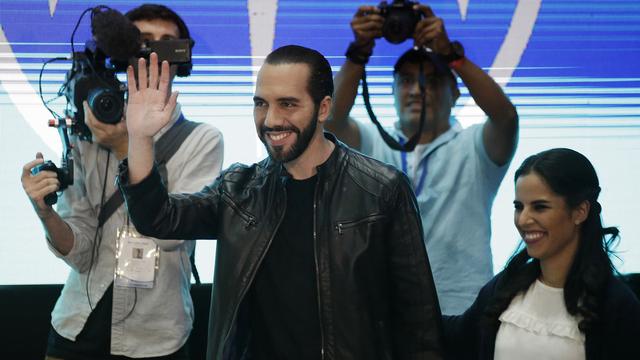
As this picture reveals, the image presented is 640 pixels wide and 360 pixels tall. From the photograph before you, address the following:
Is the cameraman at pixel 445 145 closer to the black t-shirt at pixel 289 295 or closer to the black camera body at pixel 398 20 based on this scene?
the black camera body at pixel 398 20

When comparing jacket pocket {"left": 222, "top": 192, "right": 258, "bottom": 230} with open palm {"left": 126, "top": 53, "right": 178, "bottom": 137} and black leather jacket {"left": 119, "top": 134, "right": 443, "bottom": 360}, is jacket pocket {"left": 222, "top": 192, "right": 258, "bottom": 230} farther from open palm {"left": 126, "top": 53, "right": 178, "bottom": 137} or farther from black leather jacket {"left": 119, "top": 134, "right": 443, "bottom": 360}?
open palm {"left": 126, "top": 53, "right": 178, "bottom": 137}

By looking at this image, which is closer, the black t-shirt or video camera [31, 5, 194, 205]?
the black t-shirt

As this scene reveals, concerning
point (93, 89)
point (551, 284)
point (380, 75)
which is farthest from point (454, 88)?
point (93, 89)

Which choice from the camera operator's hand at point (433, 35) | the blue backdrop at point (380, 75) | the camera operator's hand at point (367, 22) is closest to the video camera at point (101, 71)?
the camera operator's hand at point (367, 22)

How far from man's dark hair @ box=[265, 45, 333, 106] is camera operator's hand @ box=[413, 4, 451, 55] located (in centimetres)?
73

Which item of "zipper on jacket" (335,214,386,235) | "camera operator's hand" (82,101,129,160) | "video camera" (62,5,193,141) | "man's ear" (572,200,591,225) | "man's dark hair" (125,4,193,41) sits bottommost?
"zipper on jacket" (335,214,386,235)

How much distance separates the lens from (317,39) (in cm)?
374

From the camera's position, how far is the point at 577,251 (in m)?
2.40

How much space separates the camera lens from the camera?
8.13 feet

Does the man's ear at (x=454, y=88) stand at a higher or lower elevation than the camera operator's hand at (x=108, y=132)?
higher

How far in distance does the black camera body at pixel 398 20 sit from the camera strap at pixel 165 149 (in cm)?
75

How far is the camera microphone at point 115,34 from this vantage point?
97.7 inches

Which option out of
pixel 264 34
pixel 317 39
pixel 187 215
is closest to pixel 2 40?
pixel 264 34

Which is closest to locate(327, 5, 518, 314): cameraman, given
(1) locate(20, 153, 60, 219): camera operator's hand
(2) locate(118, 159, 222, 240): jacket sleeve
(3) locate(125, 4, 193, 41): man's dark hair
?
(3) locate(125, 4, 193, 41): man's dark hair
